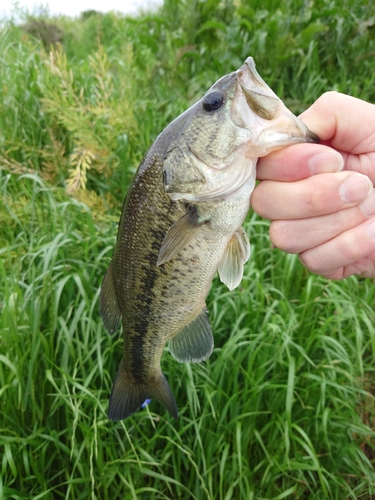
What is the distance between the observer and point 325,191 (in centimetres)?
120

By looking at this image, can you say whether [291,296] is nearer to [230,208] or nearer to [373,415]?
[373,415]

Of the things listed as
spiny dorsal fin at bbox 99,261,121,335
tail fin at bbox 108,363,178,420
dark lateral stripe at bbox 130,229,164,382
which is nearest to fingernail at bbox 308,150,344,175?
dark lateral stripe at bbox 130,229,164,382

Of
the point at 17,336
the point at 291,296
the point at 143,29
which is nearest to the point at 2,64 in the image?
the point at 143,29

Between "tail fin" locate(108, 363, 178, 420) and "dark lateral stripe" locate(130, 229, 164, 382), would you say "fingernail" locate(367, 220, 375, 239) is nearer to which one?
"dark lateral stripe" locate(130, 229, 164, 382)

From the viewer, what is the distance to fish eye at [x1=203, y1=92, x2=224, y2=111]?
3.85 ft

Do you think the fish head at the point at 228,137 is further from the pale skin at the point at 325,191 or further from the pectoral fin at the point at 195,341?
the pectoral fin at the point at 195,341

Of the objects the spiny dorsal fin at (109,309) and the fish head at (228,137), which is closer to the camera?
the fish head at (228,137)

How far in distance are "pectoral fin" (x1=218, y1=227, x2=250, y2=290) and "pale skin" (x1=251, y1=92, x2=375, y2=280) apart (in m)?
0.11

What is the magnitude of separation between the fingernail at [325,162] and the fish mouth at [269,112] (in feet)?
0.26

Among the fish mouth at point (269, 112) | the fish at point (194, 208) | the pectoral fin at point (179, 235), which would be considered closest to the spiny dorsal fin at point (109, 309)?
the fish at point (194, 208)

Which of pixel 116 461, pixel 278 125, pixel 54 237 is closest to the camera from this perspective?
pixel 278 125

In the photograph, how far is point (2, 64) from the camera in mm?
3568

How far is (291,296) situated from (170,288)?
4.63ft

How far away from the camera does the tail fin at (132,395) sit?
1.58m
